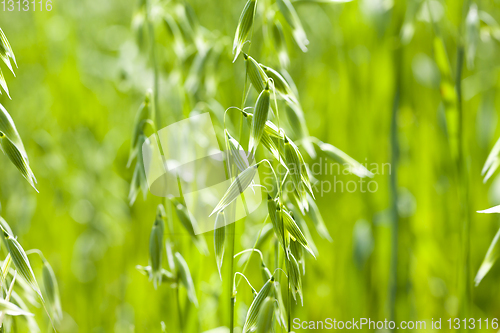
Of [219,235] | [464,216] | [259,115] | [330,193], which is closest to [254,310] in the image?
[219,235]

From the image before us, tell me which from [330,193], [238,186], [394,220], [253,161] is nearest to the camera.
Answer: [238,186]

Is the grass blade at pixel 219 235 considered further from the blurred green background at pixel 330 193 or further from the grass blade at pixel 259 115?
the blurred green background at pixel 330 193

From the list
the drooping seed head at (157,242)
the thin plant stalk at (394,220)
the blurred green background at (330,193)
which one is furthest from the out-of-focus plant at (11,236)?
the thin plant stalk at (394,220)

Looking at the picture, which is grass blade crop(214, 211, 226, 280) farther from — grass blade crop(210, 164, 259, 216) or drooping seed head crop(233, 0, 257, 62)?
drooping seed head crop(233, 0, 257, 62)

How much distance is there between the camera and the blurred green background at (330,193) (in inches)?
28.0

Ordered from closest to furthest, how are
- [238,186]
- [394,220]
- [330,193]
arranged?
[238,186]
[394,220]
[330,193]

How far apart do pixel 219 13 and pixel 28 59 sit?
88 centimetres

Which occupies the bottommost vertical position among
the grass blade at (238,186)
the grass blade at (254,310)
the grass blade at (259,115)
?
the grass blade at (254,310)

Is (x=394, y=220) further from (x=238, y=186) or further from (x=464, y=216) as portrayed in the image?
(x=238, y=186)

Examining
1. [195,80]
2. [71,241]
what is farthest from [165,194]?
[71,241]

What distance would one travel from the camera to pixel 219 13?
997mm

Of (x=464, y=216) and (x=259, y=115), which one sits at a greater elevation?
(x=259, y=115)

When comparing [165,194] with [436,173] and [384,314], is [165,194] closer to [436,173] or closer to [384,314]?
[384,314]

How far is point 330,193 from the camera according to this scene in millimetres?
897
